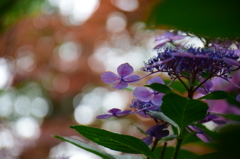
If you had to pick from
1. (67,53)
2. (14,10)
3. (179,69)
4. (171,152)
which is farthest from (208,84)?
(67,53)

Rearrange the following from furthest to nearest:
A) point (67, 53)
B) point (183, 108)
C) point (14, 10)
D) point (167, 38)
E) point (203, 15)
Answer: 1. point (67, 53)
2. point (14, 10)
3. point (167, 38)
4. point (183, 108)
5. point (203, 15)

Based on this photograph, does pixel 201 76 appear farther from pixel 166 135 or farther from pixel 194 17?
pixel 194 17

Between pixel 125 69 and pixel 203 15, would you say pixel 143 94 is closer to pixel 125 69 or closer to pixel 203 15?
pixel 125 69

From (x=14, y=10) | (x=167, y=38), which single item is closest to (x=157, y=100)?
(x=167, y=38)

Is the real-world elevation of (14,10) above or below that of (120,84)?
above

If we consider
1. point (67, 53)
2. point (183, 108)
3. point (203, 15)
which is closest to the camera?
point (203, 15)

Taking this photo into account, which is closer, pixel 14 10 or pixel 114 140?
pixel 114 140

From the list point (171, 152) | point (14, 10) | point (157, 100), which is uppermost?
point (14, 10)

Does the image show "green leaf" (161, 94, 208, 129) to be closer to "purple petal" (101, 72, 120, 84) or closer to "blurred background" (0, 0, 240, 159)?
"purple petal" (101, 72, 120, 84)

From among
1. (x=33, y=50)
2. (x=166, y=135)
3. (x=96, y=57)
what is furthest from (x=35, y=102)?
(x=166, y=135)
